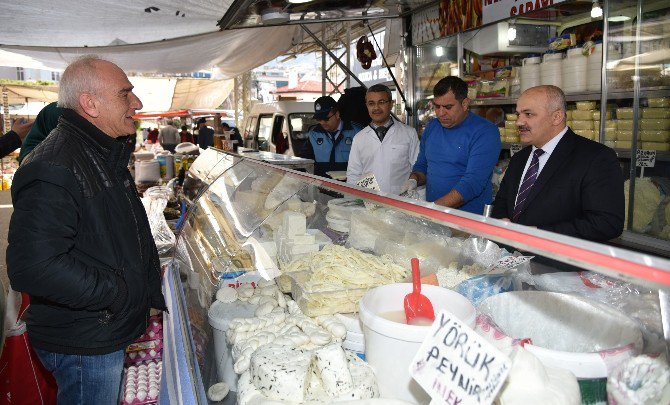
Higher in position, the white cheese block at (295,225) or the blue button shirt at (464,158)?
the blue button shirt at (464,158)

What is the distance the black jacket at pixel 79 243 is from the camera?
1.77 m

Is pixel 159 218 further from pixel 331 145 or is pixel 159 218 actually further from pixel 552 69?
pixel 552 69

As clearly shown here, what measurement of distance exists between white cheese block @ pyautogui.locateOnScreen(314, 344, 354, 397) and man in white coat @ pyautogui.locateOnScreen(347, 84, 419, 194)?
10.9 feet

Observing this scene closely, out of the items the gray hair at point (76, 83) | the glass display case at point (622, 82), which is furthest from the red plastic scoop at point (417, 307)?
the glass display case at point (622, 82)

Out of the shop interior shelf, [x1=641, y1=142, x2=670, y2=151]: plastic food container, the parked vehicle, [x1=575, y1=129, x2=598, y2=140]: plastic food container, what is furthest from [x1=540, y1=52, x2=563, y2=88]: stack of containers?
the parked vehicle

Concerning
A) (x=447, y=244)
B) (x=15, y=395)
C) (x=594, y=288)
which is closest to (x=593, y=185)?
(x=447, y=244)

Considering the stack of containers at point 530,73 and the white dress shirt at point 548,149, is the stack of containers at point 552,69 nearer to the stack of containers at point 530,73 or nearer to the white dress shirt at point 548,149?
the stack of containers at point 530,73

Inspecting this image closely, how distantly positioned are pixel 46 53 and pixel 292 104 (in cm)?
464

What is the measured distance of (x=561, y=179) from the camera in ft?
8.33

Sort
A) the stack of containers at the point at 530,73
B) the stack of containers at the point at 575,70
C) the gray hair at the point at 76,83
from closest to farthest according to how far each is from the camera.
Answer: the gray hair at the point at 76,83 → the stack of containers at the point at 575,70 → the stack of containers at the point at 530,73

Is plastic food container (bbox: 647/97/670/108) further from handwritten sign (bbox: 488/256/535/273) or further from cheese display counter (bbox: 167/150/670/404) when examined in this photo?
handwritten sign (bbox: 488/256/535/273)

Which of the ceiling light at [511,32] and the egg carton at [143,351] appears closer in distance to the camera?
the egg carton at [143,351]

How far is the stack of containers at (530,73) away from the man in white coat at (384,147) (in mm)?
1332

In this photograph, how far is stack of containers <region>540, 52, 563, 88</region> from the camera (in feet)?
15.2
